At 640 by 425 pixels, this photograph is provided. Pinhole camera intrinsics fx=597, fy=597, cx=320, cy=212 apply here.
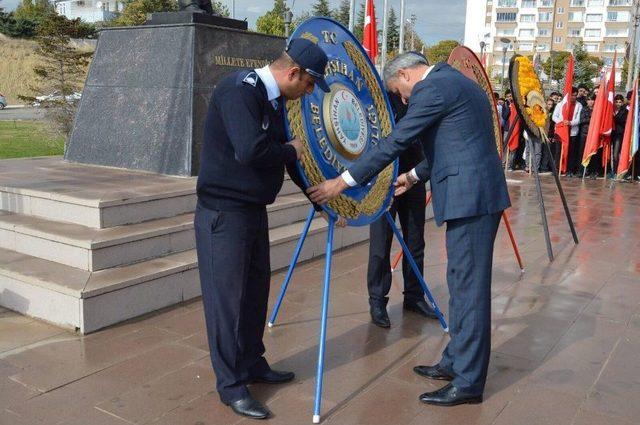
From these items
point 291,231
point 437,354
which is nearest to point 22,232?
point 291,231

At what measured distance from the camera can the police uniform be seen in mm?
2713

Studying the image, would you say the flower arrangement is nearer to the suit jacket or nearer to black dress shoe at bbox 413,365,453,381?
the suit jacket

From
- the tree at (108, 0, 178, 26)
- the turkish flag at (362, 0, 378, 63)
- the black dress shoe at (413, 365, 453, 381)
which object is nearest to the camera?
the black dress shoe at (413, 365, 453, 381)

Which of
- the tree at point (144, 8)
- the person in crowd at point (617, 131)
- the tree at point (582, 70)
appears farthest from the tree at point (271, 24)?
the person in crowd at point (617, 131)

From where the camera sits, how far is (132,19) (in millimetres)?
31891

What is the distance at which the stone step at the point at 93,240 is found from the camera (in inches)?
167

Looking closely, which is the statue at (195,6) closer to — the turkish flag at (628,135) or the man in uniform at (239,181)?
the man in uniform at (239,181)

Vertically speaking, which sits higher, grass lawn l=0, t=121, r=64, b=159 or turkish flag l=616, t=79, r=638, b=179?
turkish flag l=616, t=79, r=638, b=179

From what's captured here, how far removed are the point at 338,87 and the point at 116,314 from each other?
216 centimetres

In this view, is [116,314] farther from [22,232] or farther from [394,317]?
[394,317]

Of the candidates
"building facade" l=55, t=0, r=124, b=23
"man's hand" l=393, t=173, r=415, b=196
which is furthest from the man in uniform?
"building facade" l=55, t=0, r=124, b=23

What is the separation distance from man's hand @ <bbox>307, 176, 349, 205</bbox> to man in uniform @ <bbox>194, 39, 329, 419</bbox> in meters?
0.17

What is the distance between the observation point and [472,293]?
10.4 ft

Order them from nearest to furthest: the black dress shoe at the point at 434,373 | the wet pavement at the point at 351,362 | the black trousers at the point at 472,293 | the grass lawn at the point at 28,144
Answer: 1. the wet pavement at the point at 351,362
2. the black trousers at the point at 472,293
3. the black dress shoe at the point at 434,373
4. the grass lawn at the point at 28,144
